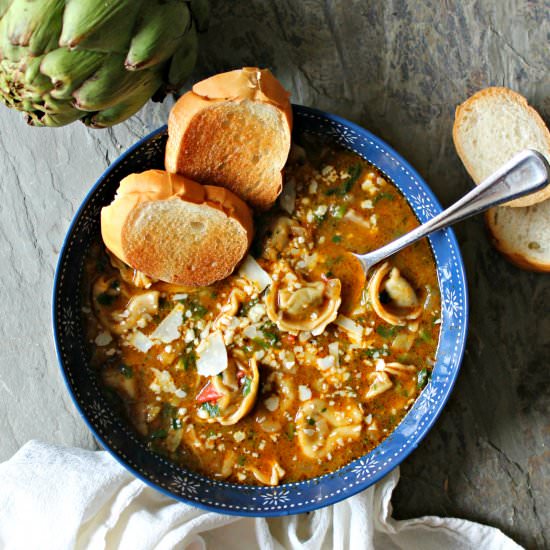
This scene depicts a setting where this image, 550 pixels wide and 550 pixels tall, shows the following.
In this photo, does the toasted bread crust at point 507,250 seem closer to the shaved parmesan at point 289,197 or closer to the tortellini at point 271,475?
the shaved parmesan at point 289,197

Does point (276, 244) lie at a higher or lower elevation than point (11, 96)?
lower

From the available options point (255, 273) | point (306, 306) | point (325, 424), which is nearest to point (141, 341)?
point (255, 273)

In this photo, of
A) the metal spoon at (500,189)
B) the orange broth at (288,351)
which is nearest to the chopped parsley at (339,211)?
the orange broth at (288,351)

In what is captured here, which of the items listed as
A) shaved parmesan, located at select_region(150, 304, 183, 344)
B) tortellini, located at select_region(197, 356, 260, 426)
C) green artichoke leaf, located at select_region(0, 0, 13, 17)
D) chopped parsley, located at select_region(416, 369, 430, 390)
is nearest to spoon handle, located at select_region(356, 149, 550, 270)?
chopped parsley, located at select_region(416, 369, 430, 390)

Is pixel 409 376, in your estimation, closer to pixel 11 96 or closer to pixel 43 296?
pixel 43 296

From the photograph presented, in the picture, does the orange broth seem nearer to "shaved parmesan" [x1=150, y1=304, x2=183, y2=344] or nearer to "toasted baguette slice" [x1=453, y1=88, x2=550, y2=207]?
"shaved parmesan" [x1=150, y1=304, x2=183, y2=344]

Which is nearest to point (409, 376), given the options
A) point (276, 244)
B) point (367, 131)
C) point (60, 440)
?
point (276, 244)

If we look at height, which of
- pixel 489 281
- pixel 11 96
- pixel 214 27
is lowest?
pixel 489 281
